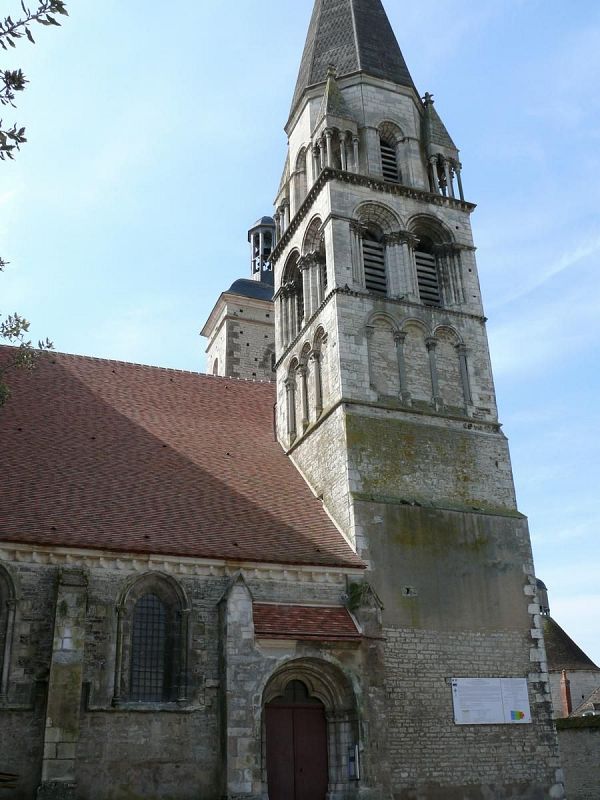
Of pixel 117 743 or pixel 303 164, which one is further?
pixel 303 164

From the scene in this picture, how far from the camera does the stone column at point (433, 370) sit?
1842 cm

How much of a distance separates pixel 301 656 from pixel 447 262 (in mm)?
11138

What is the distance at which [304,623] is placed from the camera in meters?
14.3

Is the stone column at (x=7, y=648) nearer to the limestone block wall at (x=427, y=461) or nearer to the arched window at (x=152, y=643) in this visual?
the arched window at (x=152, y=643)

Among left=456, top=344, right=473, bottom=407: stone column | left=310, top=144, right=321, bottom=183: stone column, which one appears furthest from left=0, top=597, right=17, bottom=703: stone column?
left=310, top=144, right=321, bottom=183: stone column

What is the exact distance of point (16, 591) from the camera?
1320 centimetres

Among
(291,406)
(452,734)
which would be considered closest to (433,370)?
(291,406)

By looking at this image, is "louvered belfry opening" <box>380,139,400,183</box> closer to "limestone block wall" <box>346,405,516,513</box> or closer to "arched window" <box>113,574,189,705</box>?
"limestone block wall" <box>346,405,516,513</box>

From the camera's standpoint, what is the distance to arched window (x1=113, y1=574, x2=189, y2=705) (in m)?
13.5

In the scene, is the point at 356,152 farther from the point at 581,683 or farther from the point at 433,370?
the point at 581,683

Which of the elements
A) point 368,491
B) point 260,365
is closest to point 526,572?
point 368,491

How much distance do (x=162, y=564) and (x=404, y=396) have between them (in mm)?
6924

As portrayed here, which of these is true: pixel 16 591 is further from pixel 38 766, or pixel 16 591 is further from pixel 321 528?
pixel 321 528

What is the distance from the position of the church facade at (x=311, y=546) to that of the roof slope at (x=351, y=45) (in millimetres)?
849
